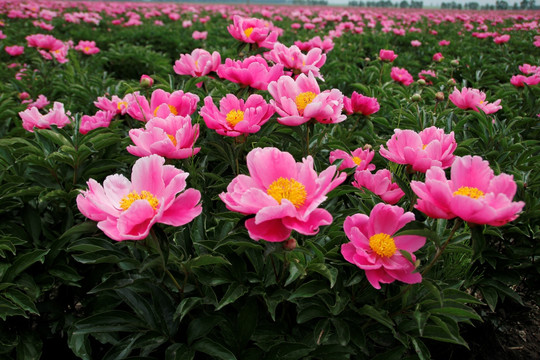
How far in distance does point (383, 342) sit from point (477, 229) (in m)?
0.42

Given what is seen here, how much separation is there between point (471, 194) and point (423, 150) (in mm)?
180

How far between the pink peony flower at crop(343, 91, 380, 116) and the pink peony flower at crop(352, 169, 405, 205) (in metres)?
0.38

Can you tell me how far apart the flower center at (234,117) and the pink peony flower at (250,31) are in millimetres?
546

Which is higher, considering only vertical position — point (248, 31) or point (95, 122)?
point (248, 31)

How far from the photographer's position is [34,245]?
116 centimetres

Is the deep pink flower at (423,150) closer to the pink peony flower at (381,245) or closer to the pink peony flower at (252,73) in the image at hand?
the pink peony flower at (381,245)

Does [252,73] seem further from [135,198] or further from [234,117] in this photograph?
[135,198]

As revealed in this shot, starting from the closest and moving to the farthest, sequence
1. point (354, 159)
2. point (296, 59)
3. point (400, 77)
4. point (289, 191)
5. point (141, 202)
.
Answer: point (141, 202) < point (289, 191) < point (354, 159) < point (296, 59) < point (400, 77)

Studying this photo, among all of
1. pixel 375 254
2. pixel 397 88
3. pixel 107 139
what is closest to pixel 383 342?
pixel 375 254

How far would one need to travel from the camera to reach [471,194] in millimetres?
772

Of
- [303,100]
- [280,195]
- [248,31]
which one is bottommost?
[280,195]

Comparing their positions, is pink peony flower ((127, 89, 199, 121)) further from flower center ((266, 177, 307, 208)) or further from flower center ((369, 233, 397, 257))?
flower center ((369, 233, 397, 257))

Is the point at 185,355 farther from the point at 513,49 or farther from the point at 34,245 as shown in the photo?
the point at 513,49

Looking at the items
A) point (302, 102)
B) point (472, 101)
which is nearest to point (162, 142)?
point (302, 102)
